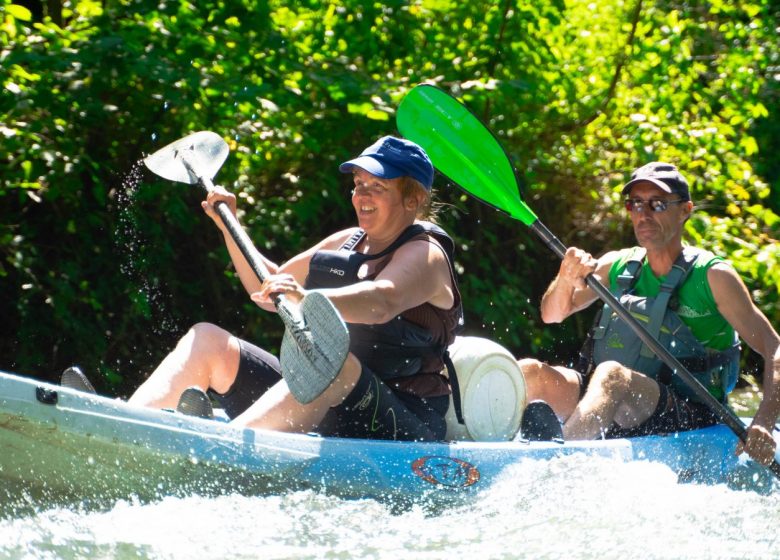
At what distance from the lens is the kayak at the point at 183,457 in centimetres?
294

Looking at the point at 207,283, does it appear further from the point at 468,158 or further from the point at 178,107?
the point at 468,158

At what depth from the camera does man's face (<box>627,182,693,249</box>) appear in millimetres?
3934

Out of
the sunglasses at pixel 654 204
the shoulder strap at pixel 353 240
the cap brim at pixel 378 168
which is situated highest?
the cap brim at pixel 378 168

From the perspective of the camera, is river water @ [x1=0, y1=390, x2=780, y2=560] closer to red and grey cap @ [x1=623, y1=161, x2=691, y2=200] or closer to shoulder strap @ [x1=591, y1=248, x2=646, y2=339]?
shoulder strap @ [x1=591, y1=248, x2=646, y2=339]

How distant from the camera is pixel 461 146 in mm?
4324

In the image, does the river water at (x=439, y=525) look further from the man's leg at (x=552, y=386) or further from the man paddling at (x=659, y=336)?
the man's leg at (x=552, y=386)

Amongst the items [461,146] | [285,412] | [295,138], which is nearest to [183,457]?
[285,412]

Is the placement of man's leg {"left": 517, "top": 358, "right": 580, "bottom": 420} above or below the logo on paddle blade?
above

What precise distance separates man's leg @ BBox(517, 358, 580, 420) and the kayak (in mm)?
478

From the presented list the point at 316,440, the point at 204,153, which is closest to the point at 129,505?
the point at 316,440

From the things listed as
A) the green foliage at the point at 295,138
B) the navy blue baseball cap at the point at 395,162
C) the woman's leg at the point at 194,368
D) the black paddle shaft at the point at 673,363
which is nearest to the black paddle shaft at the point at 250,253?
the woman's leg at the point at 194,368

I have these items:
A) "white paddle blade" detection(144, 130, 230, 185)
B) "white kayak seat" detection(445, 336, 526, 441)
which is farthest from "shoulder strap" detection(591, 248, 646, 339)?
"white paddle blade" detection(144, 130, 230, 185)

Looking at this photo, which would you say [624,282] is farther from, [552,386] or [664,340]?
[552,386]

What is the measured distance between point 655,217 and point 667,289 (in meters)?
0.24
